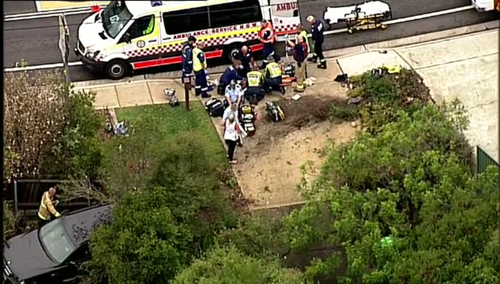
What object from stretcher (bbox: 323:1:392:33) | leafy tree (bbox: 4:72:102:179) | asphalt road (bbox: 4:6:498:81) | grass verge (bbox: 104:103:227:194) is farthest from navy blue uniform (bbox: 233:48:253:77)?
leafy tree (bbox: 4:72:102:179)

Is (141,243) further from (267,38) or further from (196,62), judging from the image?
(267,38)

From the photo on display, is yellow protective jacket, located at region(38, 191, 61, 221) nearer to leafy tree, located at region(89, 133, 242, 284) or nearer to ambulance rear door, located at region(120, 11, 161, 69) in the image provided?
leafy tree, located at region(89, 133, 242, 284)

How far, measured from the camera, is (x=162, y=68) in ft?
66.7

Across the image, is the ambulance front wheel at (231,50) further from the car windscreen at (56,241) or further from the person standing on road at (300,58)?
the car windscreen at (56,241)

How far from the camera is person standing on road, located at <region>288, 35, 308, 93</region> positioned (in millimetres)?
18891

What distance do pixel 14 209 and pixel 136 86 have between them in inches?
233

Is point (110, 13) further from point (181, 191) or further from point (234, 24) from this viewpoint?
point (181, 191)

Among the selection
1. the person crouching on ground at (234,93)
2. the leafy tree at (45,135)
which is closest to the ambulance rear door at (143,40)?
the person crouching on ground at (234,93)

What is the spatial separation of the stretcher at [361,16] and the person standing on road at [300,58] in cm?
245

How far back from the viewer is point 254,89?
1848cm

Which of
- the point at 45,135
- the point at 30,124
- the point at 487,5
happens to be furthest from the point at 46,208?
the point at 487,5

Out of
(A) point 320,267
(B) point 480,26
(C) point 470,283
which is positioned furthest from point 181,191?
(B) point 480,26

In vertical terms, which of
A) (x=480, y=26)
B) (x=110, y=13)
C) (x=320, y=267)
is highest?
(x=110, y=13)

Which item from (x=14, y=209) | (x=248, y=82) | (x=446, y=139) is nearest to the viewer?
(x=446, y=139)
